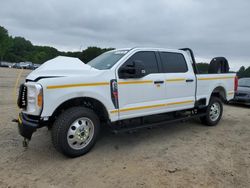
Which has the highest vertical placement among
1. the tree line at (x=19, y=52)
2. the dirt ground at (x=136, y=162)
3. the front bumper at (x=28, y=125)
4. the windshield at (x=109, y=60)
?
the tree line at (x=19, y=52)

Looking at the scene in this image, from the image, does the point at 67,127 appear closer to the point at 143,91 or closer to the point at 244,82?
the point at 143,91

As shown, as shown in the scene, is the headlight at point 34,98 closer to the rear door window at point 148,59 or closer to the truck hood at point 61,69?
the truck hood at point 61,69

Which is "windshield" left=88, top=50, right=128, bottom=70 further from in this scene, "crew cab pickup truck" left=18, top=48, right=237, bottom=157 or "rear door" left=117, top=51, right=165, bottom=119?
"rear door" left=117, top=51, right=165, bottom=119

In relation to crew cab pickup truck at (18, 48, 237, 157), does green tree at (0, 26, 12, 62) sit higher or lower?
higher

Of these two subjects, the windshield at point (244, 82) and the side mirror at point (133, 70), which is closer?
the side mirror at point (133, 70)

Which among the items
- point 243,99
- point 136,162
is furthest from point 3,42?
point 136,162

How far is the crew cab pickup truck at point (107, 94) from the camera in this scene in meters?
3.84

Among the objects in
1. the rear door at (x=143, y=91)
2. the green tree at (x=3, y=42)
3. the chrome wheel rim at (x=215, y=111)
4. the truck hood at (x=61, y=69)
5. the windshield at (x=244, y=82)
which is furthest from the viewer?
the green tree at (x=3, y=42)

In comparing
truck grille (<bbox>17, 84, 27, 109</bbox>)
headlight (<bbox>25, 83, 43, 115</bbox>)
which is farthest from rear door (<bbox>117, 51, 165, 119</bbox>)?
truck grille (<bbox>17, 84, 27, 109</bbox>)

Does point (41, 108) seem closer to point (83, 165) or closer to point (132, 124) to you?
point (83, 165)

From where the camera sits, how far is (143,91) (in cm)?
479

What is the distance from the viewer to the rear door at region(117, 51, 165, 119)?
178 inches

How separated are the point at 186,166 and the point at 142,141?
1364mm

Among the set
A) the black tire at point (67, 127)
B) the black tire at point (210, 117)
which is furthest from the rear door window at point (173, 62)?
the black tire at point (67, 127)
